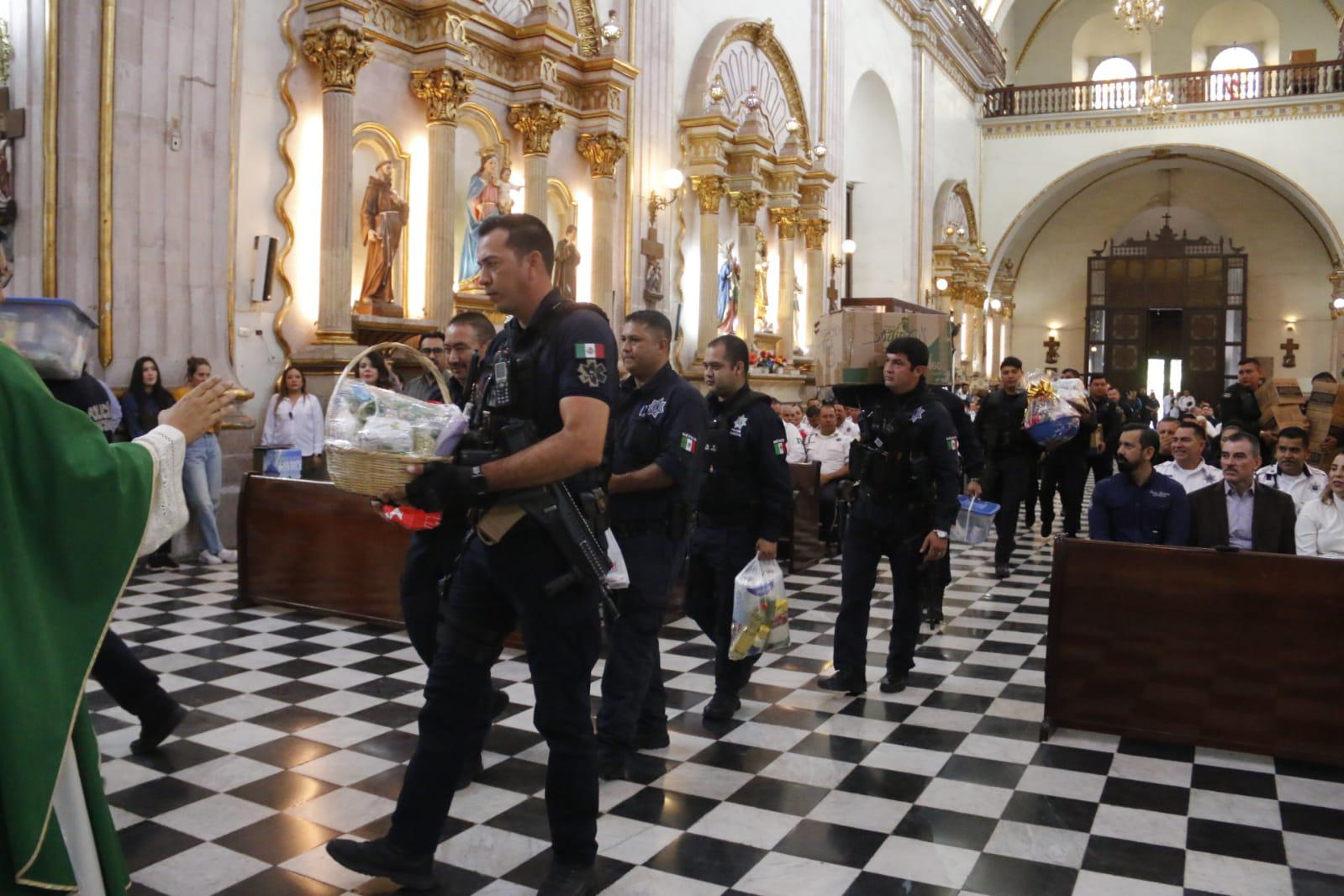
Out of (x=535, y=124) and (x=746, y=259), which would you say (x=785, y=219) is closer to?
(x=746, y=259)

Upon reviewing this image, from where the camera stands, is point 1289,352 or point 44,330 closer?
point 44,330

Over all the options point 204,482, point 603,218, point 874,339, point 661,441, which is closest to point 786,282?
point 603,218

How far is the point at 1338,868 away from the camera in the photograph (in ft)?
11.2

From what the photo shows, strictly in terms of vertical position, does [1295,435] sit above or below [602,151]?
below

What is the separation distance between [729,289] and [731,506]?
1112 cm

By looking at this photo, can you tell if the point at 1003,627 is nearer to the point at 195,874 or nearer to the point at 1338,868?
the point at 1338,868

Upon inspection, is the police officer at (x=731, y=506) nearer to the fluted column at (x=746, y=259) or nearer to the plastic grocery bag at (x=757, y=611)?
the plastic grocery bag at (x=757, y=611)

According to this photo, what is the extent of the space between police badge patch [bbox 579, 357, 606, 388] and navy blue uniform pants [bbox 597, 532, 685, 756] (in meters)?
1.37

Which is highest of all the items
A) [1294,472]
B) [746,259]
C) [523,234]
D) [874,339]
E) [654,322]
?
[746,259]

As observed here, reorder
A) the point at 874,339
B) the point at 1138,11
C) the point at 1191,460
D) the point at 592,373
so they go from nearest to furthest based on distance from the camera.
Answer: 1. the point at 592,373
2. the point at 1191,460
3. the point at 874,339
4. the point at 1138,11

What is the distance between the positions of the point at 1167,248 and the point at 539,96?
23070 mm

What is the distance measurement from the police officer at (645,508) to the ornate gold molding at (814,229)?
46.4 ft

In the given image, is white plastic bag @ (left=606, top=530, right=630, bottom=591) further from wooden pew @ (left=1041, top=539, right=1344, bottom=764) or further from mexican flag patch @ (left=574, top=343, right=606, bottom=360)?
wooden pew @ (left=1041, top=539, right=1344, bottom=764)

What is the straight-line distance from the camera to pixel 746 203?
15.7 m
